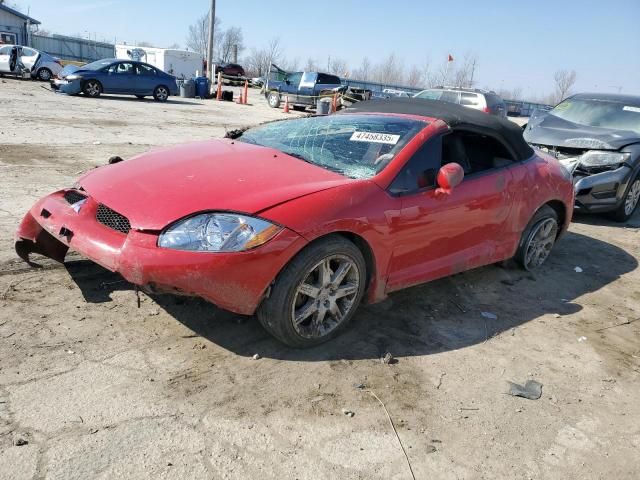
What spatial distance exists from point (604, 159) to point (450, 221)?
4461 millimetres

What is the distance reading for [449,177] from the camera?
355cm

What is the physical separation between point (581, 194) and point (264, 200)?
5591 mm

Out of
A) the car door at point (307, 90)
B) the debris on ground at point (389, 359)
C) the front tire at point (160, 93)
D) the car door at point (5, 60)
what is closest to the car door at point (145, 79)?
the front tire at point (160, 93)

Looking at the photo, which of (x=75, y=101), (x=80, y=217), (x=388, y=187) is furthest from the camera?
(x=75, y=101)

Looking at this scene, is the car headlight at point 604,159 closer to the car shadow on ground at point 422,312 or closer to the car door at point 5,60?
the car shadow on ground at point 422,312

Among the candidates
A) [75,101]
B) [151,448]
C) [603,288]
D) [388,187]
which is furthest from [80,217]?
[75,101]

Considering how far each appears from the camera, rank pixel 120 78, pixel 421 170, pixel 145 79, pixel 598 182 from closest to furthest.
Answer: pixel 421 170
pixel 598 182
pixel 120 78
pixel 145 79

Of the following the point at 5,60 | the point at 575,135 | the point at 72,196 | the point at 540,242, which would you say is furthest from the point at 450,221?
the point at 5,60

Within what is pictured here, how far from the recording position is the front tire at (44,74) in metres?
24.5

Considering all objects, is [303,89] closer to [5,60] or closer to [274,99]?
[274,99]

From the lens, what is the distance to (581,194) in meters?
6.98

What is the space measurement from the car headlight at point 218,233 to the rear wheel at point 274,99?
23.6m

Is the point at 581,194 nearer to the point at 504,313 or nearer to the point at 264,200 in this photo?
the point at 504,313

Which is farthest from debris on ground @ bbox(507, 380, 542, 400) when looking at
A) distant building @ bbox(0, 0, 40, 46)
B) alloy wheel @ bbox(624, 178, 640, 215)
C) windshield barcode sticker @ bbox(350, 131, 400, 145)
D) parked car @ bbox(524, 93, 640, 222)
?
distant building @ bbox(0, 0, 40, 46)
